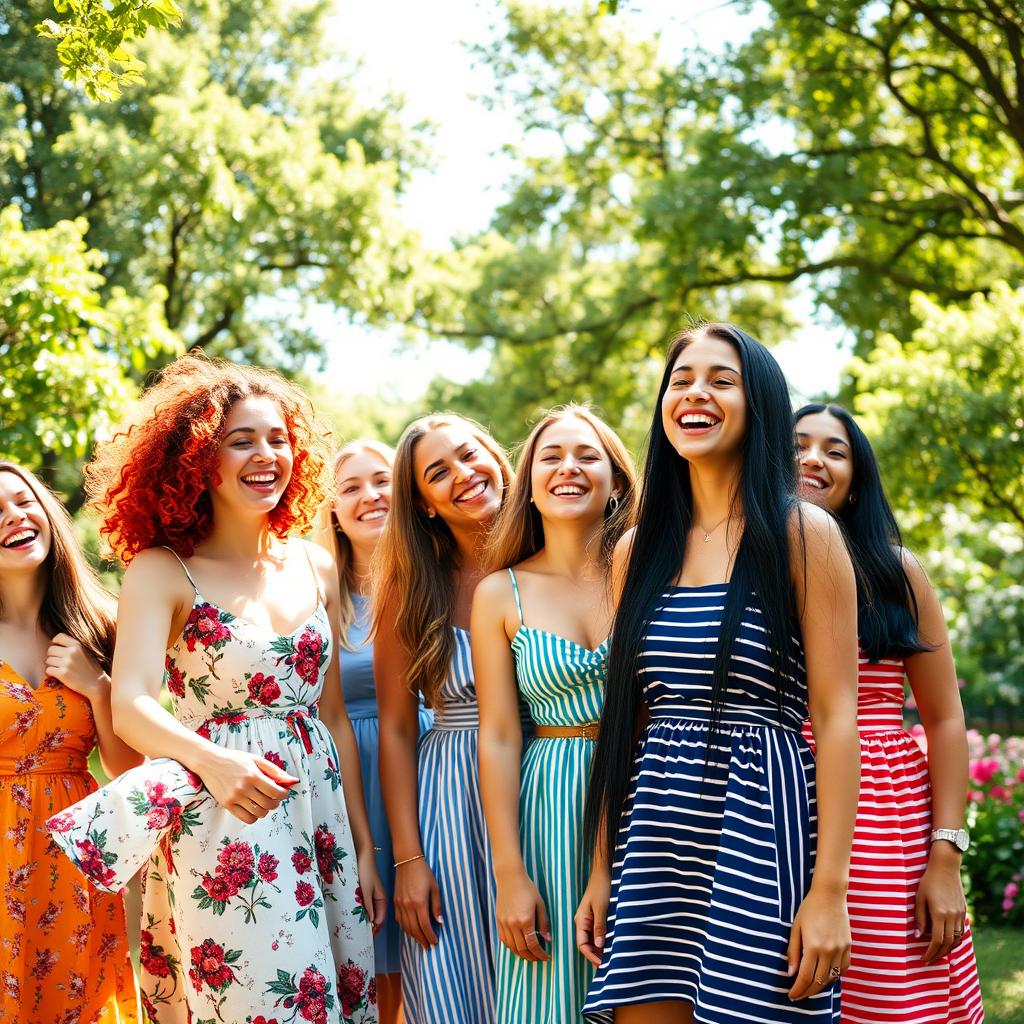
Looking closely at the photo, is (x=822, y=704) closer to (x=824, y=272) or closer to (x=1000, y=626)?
(x=824, y=272)

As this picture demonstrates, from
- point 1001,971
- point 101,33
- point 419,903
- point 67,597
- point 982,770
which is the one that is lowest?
point 1001,971

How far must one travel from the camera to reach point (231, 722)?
322 cm

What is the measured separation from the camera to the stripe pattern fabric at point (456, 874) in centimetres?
350

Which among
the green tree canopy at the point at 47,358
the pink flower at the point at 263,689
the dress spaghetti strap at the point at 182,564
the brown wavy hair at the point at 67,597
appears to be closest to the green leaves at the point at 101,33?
the brown wavy hair at the point at 67,597

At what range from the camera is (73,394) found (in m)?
7.23

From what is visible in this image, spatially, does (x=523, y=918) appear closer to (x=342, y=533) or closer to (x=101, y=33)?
(x=342, y=533)

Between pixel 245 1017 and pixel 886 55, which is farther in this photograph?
pixel 886 55

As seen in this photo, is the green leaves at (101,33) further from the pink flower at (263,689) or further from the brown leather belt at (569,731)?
the brown leather belt at (569,731)

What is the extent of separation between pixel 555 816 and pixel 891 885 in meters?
0.93

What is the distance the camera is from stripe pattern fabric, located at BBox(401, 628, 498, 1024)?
350cm

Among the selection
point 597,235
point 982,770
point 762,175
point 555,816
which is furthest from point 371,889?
point 597,235

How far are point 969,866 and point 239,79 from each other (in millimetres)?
17139

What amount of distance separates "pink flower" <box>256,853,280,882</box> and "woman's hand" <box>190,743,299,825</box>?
0.22 metres

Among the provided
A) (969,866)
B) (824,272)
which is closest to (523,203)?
(824,272)
